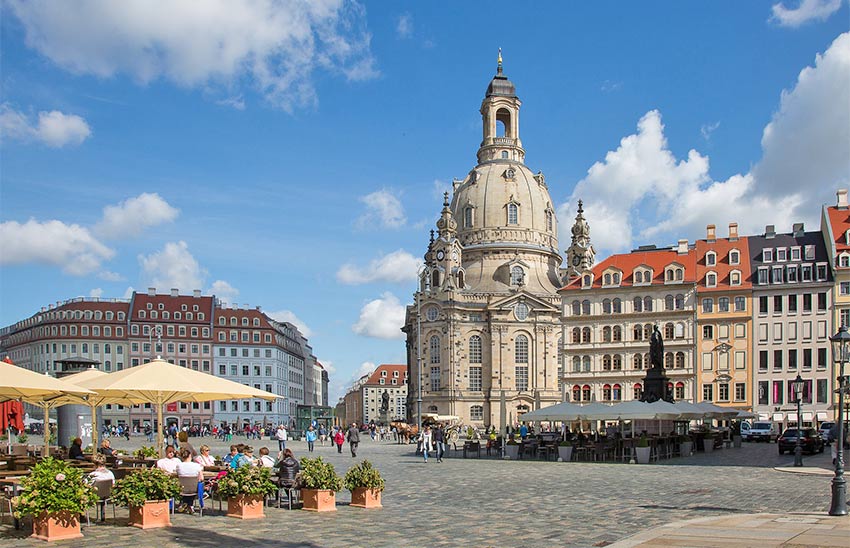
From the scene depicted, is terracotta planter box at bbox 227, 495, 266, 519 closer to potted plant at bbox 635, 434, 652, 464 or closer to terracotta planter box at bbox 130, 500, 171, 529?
terracotta planter box at bbox 130, 500, 171, 529

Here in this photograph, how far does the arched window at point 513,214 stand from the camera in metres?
121

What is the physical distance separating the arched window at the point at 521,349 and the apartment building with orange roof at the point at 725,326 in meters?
35.6

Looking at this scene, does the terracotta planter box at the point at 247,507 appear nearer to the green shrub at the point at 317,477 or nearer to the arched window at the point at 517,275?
the green shrub at the point at 317,477

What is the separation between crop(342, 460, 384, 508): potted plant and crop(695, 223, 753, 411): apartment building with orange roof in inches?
2487

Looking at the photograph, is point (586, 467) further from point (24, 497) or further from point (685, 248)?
point (685, 248)

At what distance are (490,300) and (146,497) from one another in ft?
327

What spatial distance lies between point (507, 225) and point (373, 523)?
10389 cm

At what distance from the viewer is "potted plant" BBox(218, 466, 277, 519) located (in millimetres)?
18438

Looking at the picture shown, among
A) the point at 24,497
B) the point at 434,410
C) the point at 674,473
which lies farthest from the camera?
the point at 434,410

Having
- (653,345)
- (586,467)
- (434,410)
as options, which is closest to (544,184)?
(434,410)

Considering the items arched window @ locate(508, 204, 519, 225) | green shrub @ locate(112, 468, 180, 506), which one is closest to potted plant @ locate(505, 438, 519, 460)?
green shrub @ locate(112, 468, 180, 506)

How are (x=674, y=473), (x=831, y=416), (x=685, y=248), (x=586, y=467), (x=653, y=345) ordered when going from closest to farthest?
(x=674, y=473)
(x=586, y=467)
(x=653, y=345)
(x=831, y=416)
(x=685, y=248)

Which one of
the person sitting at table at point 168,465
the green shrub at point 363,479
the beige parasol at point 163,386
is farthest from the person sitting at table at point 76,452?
the green shrub at point 363,479

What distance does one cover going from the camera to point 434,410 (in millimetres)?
114250
